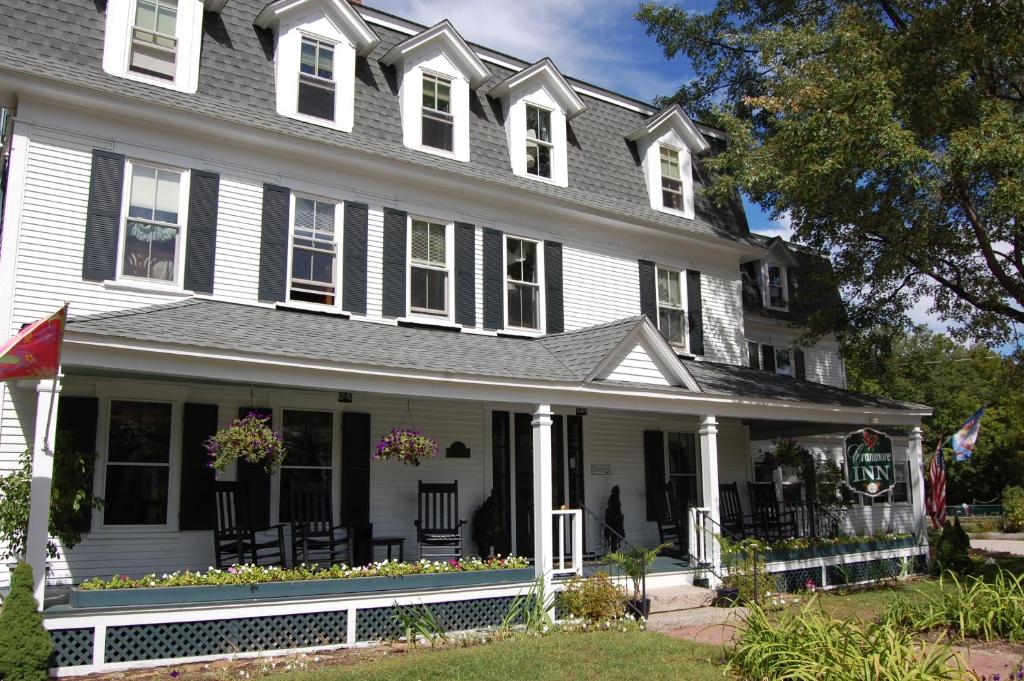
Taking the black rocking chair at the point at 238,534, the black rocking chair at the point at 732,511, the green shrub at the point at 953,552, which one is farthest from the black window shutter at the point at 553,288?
the green shrub at the point at 953,552

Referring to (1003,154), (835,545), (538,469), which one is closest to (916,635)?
(538,469)

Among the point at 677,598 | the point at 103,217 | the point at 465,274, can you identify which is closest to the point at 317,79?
the point at 465,274

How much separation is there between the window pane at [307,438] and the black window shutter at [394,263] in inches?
76.4

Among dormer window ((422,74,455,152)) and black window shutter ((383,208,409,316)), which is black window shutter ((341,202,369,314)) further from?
dormer window ((422,74,455,152))

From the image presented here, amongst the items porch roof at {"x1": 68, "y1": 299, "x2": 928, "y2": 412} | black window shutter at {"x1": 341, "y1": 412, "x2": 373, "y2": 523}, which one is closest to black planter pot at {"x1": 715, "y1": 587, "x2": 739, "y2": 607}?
porch roof at {"x1": 68, "y1": 299, "x2": 928, "y2": 412}

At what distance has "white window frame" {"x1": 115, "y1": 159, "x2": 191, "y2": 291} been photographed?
10820 mm

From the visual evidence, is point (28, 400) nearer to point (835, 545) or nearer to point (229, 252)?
point (229, 252)

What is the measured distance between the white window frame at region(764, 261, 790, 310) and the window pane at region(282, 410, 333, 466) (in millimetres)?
15340

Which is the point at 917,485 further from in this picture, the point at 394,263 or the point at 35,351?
the point at 35,351

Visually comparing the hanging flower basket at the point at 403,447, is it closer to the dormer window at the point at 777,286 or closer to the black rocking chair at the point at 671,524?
the black rocking chair at the point at 671,524

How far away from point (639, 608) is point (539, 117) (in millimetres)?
9070

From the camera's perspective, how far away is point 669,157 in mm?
17375

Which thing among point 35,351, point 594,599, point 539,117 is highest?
point 539,117

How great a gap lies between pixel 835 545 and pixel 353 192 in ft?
33.7
